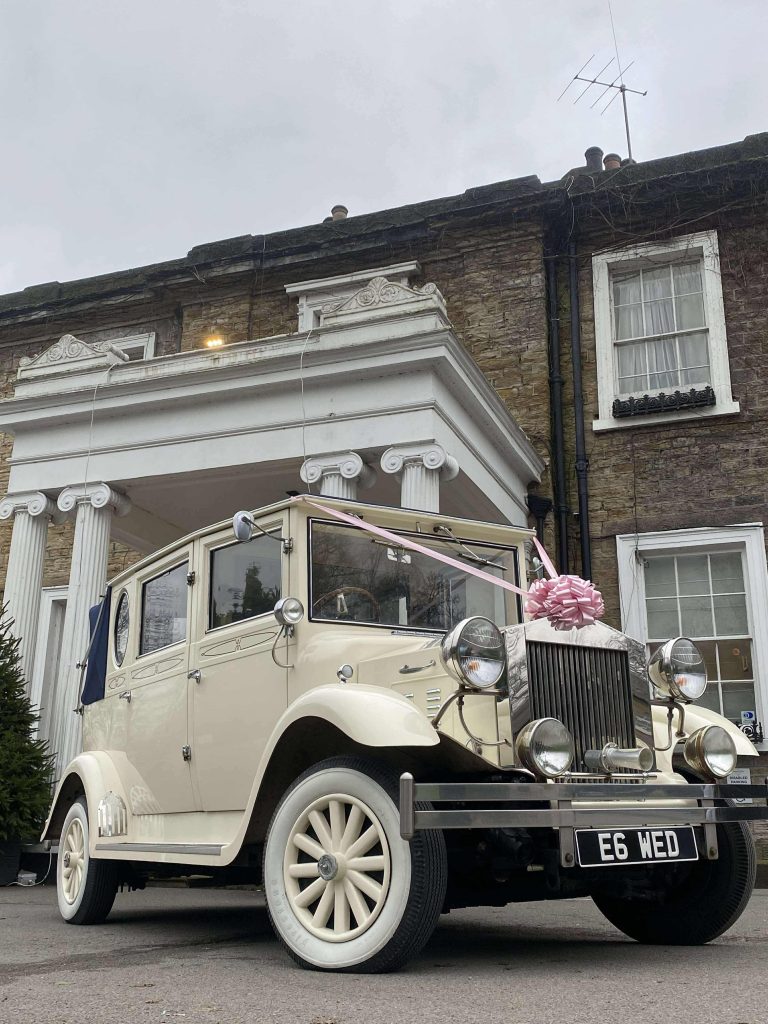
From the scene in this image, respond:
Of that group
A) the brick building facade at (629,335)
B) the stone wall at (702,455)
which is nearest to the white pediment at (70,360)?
the brick building facade at (629,335)

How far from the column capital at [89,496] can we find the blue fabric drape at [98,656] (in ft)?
12.1

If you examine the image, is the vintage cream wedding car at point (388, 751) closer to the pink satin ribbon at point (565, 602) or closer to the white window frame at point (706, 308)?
the pink satin ribbon at point (565, 602)

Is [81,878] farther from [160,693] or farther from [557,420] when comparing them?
[557,420]

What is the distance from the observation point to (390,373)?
8773mm

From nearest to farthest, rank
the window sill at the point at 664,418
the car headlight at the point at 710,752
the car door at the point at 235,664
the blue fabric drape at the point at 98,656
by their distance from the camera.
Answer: the car headlight at the point at 710,752 < the car door at the point at 235,664 < the blue fabric drape at the point at 98,656 < the window sill at the point at 664,418

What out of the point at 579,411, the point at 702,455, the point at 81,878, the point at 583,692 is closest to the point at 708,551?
the point at 702,455

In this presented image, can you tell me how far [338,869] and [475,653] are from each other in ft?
3.06

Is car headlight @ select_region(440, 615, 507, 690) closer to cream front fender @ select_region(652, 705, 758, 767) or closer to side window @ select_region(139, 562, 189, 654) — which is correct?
cream front fender @ select_region(652, 705, 758, 767)

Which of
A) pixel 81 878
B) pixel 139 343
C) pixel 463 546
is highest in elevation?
pixel 139 343

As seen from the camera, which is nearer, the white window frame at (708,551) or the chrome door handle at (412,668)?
the chrome door handle at (412,668)

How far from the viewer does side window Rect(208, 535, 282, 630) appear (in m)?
4.79

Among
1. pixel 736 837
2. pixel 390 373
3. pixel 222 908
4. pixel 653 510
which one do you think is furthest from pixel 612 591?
pixel 736 837

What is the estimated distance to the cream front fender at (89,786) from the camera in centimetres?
542

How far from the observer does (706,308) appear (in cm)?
1144
